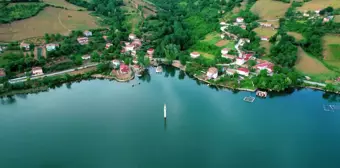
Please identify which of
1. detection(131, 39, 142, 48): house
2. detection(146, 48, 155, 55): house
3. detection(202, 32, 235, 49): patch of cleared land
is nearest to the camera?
detection(146, 48, 155, 55): house

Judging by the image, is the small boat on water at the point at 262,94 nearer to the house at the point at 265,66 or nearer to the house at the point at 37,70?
the house at the point at 265,66

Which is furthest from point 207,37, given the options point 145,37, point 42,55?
point 42,55

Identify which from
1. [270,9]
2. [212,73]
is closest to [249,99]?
[212,73]

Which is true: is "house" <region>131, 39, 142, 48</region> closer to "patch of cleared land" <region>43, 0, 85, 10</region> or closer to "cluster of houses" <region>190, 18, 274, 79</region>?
"cluster of houses" <region>190, 18, 274, 79</region>

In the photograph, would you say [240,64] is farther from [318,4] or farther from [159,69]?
[318,4]

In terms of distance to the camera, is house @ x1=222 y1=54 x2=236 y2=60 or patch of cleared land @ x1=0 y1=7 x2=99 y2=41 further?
patch of cleared land @ x1=0 y1=7 x2=99 y2=41

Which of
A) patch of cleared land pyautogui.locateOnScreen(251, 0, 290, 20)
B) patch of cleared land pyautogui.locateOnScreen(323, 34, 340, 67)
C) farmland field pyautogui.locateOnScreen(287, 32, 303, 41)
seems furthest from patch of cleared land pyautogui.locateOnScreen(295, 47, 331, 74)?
patch of cleared land pyautogui.locateOnScreen(251, 0, 290, 20)
